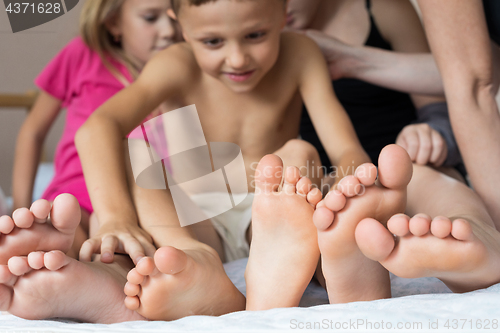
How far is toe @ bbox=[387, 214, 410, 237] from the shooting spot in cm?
33

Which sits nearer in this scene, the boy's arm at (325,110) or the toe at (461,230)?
the toe at (461,230)

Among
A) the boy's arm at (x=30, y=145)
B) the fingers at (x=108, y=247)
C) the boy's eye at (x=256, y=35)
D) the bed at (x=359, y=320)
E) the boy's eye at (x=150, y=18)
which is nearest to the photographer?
the bed at (x=359, y=320)

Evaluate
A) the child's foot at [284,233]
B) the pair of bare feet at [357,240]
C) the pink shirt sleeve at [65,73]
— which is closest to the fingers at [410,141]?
the pair of bare feet at [357,240]

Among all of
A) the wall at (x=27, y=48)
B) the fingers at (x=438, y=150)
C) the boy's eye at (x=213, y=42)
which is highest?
the wall at (x=27, y=48)

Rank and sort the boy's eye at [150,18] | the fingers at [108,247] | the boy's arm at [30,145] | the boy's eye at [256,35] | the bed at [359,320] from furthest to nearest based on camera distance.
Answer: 1. the boy's arm at [30,145]
2. the boy's eye at [150,18]
3. the boy's eye at [256,35]
4. the fingers at [108,247]
5. the bed at [359,320]

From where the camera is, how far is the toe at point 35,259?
33cm

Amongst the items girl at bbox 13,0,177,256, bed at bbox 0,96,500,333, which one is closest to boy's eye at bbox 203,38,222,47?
girl at bbox 13,0,177,256

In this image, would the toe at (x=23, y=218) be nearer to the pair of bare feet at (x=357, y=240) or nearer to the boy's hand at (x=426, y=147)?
the pair of bare feet at (x=357, y=240)

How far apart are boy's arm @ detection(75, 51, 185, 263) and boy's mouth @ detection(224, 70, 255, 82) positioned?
0.28 ft

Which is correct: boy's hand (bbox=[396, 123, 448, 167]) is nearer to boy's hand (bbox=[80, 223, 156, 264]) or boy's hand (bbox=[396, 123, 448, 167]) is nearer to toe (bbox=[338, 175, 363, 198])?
toe (bbox=[338, 175, 363, 198])

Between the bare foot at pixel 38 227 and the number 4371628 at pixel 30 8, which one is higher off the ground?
the number 4371628 at pixel 30 8

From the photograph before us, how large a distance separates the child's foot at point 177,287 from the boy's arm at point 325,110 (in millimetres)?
264

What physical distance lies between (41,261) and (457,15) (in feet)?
1.77

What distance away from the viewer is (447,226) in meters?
0.32
